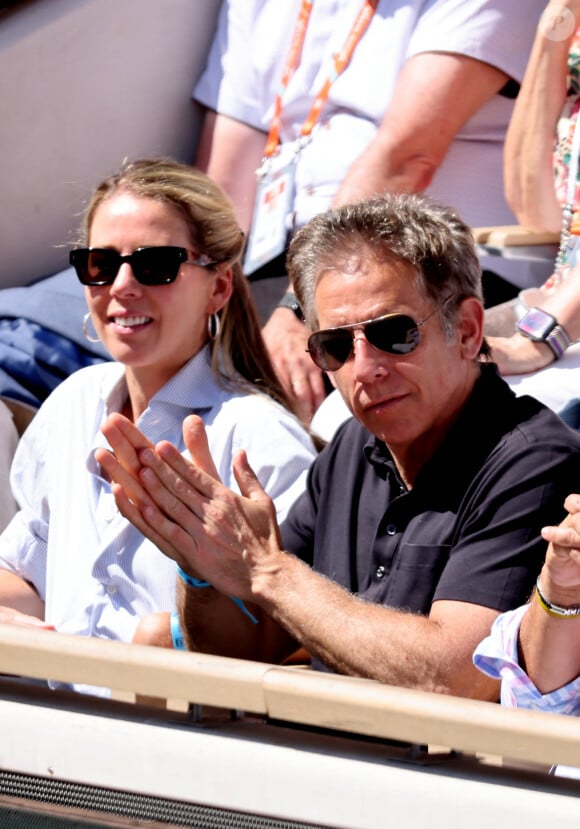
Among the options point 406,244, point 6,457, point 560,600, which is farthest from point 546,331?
point 6,457

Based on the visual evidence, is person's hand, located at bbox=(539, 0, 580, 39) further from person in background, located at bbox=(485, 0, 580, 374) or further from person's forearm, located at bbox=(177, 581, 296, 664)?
person's forearm, located at bbox=(177, 581, 296, 664)

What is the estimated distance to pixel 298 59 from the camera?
10.4ft

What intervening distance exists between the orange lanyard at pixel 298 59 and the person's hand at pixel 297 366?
2.02 feet

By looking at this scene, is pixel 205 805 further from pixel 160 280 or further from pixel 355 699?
pixel 160 280

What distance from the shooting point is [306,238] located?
6.21ft

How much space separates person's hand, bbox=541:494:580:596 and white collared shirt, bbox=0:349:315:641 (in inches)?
29.0

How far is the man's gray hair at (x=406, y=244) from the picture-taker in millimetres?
1784

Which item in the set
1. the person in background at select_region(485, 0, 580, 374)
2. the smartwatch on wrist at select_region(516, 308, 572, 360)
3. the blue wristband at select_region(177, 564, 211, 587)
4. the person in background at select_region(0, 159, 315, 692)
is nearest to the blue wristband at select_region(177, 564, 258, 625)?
the blue wristband at select_region(177, 564, 211, 587)

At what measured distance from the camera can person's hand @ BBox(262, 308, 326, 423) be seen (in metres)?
2.62

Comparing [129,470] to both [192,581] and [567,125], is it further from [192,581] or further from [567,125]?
[567,125]

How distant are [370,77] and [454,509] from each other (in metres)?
1.59

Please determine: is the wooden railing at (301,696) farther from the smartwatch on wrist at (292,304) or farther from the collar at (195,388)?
the smartwatch on wrist at (292,304)

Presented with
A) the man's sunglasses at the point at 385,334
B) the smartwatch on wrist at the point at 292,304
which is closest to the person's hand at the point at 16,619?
the man's sunglasses at the point at 385,334

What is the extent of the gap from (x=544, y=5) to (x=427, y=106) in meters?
0.33
